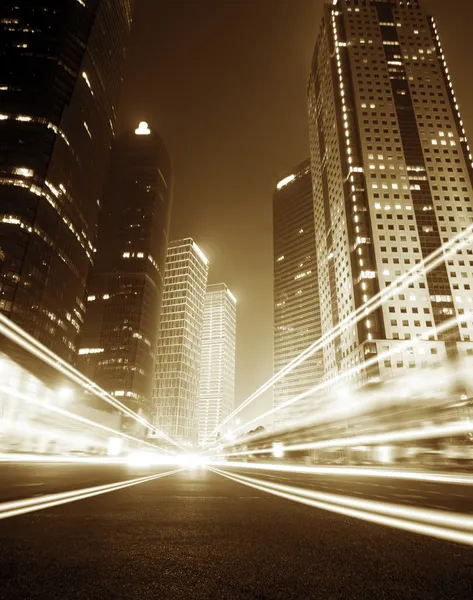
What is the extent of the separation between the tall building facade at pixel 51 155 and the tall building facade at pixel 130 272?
32240 millimetres

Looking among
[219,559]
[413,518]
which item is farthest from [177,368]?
[219,559]

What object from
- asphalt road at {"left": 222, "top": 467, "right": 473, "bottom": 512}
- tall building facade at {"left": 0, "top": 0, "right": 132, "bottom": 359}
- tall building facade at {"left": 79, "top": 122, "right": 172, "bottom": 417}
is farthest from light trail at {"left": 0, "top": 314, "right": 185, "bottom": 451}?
asphalt road at {"left": 222, "top": 467, "right": 473, "bottom": 512}

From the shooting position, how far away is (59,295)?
95500 mm

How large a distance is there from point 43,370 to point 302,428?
64234 mm

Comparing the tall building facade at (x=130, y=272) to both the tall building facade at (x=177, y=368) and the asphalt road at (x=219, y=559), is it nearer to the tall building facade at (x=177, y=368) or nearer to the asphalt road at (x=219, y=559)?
the tall building facade at (x=177, y=368)

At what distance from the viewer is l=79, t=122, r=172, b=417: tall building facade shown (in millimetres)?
141000

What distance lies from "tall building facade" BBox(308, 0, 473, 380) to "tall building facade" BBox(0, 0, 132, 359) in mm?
73864

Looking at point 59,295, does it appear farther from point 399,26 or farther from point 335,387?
point 399,26

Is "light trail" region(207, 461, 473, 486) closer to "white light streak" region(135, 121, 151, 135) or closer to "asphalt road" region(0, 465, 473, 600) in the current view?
"asphalt road" region(0, 465, 473, 600)

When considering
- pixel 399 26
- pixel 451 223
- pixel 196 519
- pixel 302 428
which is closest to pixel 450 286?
pixel 451 223

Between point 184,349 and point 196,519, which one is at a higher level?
point 184,349

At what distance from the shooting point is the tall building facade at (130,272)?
141000 mm

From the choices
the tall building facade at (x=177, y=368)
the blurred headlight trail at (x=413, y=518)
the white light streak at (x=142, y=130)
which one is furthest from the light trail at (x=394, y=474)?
the white light streak at (x=142, y=130)

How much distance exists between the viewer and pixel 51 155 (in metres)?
92.8
